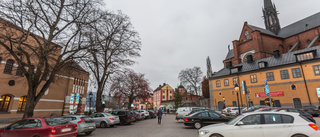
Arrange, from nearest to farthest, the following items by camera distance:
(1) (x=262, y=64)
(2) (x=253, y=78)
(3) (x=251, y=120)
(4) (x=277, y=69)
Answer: (3) (x=251, y=120) → (4) (x=277, y=69) → (1) (x=262, y=64) → (2) (x=253, y=78)

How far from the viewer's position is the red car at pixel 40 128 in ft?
21.2

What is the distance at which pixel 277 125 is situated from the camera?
204 inches

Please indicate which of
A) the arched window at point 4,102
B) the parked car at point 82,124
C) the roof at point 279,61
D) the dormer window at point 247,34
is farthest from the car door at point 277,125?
the dormer window at point 247,34

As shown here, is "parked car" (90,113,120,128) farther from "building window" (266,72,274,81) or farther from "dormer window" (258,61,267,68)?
"dormer window" (258,61,267,68)

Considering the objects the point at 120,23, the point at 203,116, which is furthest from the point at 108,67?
the point at 203,116

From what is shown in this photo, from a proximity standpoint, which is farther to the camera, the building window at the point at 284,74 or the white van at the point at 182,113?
the building window at the point at 284,74

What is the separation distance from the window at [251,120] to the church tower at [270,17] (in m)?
59.2

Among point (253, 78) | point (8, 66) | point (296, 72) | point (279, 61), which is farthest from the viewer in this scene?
point (253, 78)

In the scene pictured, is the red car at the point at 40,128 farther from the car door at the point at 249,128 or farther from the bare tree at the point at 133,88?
the bare tree at the point at 133,88

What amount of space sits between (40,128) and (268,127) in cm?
923

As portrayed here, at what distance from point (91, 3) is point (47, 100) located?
18607mm

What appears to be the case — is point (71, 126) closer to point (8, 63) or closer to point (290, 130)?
point (290, 130)

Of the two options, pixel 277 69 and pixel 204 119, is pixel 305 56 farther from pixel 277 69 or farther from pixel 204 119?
pixel 204 119

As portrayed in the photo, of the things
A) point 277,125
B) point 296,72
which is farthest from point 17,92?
point 296,72
